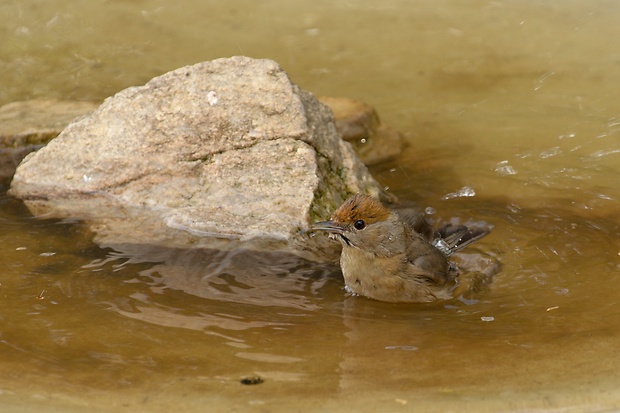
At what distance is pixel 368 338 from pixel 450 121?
3.82 metres

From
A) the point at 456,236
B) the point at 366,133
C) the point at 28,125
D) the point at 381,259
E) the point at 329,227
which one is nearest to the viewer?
the point at 329,227

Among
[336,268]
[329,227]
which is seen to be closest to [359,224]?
[329,227]

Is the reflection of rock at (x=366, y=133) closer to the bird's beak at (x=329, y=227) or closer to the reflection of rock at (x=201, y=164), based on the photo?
the reflection of rock at (x=201, y=164)

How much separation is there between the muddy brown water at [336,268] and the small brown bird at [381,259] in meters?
0.13

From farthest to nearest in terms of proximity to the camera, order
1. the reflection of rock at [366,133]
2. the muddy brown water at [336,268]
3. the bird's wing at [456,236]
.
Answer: the reflection of rock at [366,133] → the bird's wing at [456,236] → the muddy brown water at [336,268]

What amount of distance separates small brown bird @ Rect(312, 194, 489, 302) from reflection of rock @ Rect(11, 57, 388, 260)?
1.13ft

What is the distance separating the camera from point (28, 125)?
7199 mm

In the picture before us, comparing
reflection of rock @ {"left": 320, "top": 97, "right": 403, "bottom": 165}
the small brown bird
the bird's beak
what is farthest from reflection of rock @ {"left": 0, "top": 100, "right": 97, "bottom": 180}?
the small brown bird

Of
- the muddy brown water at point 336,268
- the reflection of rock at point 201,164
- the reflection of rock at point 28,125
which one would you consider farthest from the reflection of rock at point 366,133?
the reflection of rock at point 28,125

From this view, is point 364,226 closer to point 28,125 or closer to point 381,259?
point 381,259

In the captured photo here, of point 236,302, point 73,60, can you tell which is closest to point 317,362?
point 236,302

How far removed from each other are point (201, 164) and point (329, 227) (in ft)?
3.71

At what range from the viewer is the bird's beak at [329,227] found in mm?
5492

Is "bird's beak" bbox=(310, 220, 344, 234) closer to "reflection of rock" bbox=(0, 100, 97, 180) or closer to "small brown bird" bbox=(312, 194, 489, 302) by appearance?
"small brown bird" bbox=(312, 194, 489, 302)
